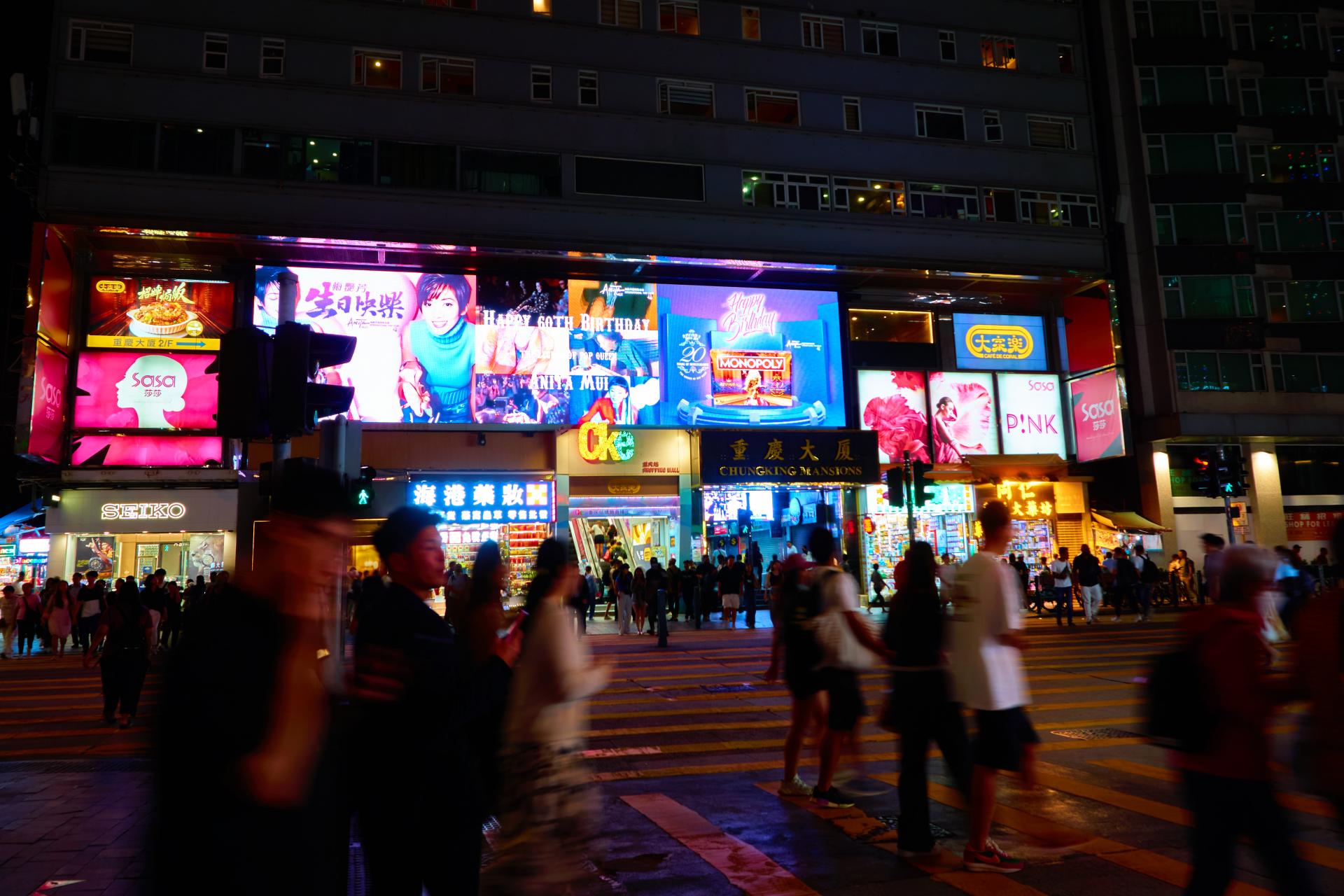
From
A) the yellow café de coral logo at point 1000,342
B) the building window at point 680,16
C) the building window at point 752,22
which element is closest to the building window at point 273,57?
the building window at point 680,16

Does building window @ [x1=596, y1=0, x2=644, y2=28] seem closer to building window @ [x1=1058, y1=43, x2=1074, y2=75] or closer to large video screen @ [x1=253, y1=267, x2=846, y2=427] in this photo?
large video screen @ [x1=253, y1=267, x2=846, y2=427]

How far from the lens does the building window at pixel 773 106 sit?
29375mm

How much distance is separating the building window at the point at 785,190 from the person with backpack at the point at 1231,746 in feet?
85.2

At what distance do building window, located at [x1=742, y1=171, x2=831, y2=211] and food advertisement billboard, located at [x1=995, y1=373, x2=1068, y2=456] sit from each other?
28.3ft

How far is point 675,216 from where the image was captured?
27844 millimetres

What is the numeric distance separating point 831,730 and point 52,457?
962 inches

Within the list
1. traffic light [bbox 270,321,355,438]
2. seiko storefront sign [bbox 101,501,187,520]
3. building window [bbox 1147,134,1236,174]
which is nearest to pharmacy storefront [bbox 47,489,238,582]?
seiko storefront sign [bbox 101,501,187,520]

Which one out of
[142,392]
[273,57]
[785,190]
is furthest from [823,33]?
[142,392]

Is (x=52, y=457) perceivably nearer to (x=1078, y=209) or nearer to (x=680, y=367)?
(x=680, y=367)

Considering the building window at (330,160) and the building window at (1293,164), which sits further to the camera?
the building window at (1293,164)

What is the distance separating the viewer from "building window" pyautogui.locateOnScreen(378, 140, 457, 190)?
26.3m

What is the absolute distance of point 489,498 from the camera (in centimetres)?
2692

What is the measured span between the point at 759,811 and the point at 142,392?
79.5ft

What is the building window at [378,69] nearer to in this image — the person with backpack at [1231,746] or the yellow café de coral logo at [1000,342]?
the yellow café de coral logo at [1000,342]
